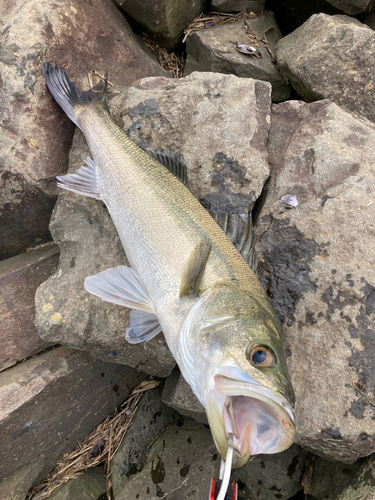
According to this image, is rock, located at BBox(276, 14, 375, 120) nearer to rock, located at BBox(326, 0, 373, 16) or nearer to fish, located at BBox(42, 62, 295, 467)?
rock, located at BBox(326, 0, 373, 16)

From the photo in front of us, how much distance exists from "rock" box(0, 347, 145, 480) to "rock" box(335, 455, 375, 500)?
7.86ft

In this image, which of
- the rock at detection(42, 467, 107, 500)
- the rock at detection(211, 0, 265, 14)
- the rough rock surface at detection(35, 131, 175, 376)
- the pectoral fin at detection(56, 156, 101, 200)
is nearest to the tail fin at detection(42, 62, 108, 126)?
the pectoral fin at detection(56, 156, 101, 200)

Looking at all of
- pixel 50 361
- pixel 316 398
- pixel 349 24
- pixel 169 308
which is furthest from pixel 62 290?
pixel 349 24

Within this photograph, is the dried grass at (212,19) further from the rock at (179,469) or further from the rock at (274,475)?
the rock at (274,475)

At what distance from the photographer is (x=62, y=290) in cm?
309

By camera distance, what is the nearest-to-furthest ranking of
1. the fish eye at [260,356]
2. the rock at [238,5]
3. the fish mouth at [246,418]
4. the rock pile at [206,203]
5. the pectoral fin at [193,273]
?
the fish mouth at [246,418] < the fish eye at [260,356] < the pectoral fin at [193,273] < the rock pile at [206,203] < the rock at [238,5]

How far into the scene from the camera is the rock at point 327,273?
253cm

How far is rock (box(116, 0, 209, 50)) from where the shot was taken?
4.03 m

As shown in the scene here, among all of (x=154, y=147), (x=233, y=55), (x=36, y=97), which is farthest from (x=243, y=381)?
(x=233, y=55)

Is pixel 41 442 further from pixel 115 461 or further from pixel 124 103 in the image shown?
pixel 124 103

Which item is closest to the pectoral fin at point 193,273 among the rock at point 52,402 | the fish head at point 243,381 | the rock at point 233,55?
the fish head at point 243,381

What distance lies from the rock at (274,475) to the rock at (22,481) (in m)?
1.96

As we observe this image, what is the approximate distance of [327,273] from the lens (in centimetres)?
273

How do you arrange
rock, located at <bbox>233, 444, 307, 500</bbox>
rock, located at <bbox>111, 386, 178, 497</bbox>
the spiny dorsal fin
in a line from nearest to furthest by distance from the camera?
1. the spiny dorsal fin
2. rock, located at <bbox>233, 444, 307, 500</bbox>
3. rock, located at <bbox>111, 386, 178, 497</bbox>
